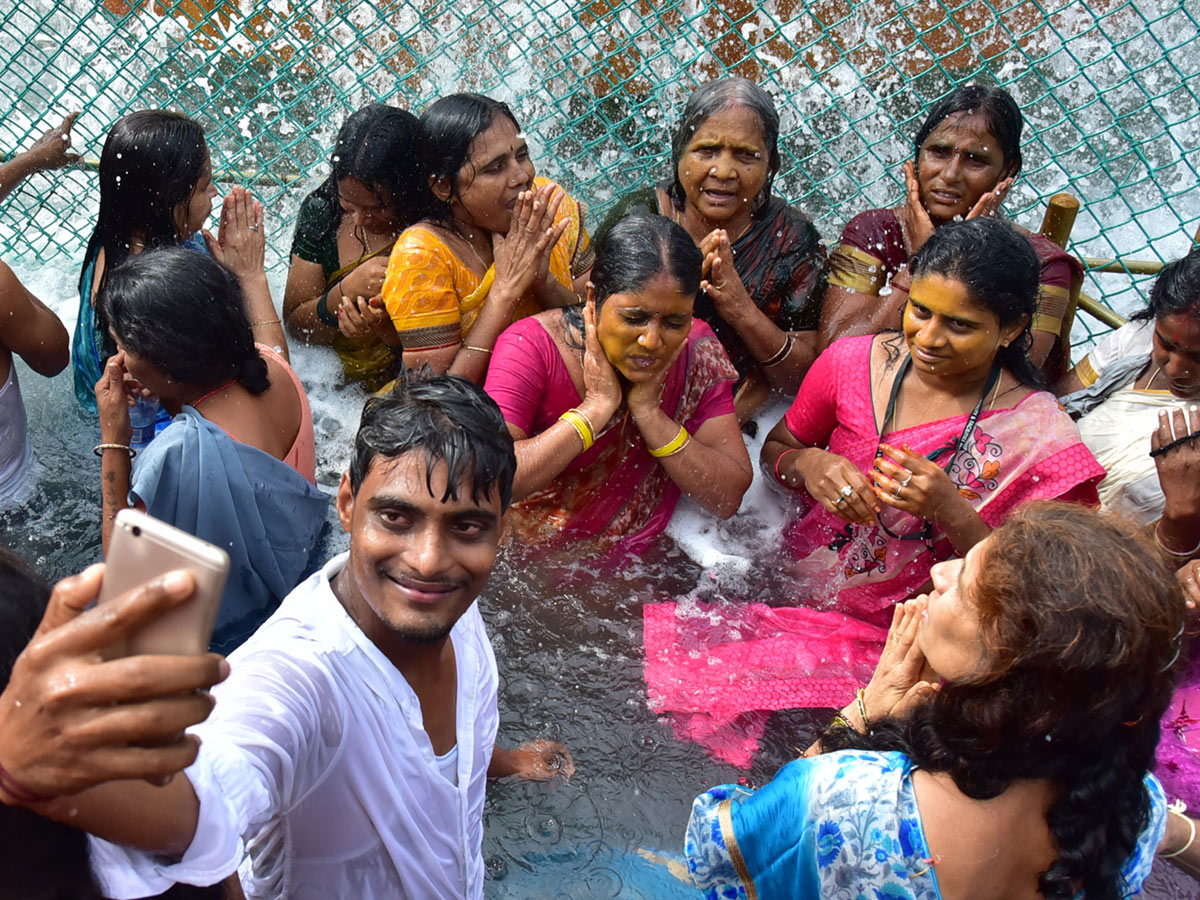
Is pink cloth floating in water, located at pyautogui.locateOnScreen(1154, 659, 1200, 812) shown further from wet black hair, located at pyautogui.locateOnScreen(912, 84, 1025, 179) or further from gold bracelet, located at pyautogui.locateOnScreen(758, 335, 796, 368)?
wet black hair, located at pyautogui.locateOnScreen(912, 84, 1025, 179)

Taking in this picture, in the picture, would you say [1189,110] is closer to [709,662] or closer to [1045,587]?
[709,662]

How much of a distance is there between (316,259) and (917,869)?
304 cm

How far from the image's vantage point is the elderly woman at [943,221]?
334cm

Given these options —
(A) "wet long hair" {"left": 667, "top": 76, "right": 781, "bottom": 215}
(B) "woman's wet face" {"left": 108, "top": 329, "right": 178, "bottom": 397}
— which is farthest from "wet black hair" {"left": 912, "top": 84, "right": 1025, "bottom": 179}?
(B) "woman's wet face" {"left": 108, "top": 329, "right": 178, "bottom": 397}

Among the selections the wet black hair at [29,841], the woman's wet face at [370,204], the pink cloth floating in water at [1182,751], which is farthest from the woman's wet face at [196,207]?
the pink cloth floating in water at [1182,751]

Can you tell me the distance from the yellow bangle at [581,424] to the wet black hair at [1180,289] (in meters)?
1.69

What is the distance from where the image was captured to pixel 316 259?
12.3 ft

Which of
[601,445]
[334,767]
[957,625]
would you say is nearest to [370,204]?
[601,445]

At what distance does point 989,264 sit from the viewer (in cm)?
269

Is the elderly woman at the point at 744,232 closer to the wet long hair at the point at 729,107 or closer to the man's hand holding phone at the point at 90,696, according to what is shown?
the wet long hair at the point at 729,107

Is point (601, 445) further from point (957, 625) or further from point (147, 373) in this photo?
point (957, 625)

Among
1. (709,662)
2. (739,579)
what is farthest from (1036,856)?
(739,579)

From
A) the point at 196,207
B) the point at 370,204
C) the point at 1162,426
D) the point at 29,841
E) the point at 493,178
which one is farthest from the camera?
the point at 370,204

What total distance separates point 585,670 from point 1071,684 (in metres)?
1.78
